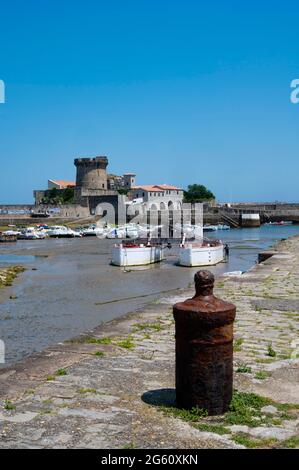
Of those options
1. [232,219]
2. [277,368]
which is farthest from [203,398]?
[232,219]

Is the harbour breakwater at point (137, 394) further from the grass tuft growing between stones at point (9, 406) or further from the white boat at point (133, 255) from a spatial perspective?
the white boat at point (133, 255)

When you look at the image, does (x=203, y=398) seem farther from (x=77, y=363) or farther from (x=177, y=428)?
(x=77, y=363)

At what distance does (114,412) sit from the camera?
16.8 ft

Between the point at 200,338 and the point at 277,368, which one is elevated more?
the point at 200,338

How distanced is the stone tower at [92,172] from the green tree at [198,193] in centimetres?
2977

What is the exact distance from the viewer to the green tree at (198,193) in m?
133

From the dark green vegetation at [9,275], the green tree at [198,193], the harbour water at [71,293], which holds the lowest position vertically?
the harbour water at [71,293]

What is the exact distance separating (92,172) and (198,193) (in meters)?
36.2

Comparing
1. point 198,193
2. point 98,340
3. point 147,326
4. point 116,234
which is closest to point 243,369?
point 98,340

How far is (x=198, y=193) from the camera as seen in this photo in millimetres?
134500

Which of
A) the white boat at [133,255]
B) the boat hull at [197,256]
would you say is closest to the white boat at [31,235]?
the white boat at [133,255]
